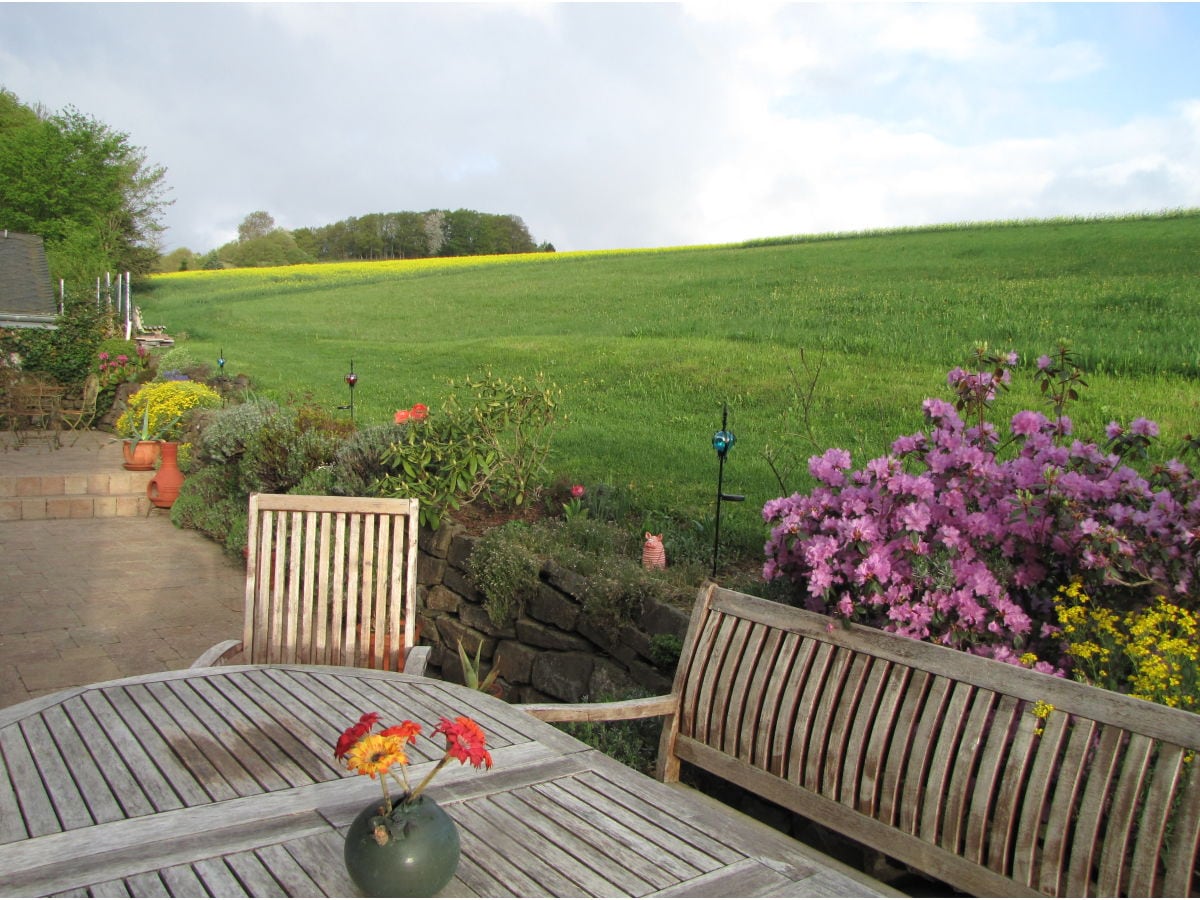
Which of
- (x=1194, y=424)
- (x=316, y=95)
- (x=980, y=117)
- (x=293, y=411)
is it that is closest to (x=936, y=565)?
(x=980, y=117)

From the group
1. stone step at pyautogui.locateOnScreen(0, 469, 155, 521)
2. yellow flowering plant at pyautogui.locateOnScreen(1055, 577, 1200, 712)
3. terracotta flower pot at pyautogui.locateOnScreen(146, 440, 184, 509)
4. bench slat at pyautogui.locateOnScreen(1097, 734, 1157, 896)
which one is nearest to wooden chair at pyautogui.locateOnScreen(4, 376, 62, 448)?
stone step at pyautogui.locateOnScreen(0, 469, 155, 521)

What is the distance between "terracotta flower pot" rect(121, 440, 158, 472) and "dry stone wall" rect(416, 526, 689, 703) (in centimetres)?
567

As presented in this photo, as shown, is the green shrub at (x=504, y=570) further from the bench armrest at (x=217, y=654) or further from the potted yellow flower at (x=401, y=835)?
the potted yellow flower at (x=401, y=835)

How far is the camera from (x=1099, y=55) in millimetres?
3578

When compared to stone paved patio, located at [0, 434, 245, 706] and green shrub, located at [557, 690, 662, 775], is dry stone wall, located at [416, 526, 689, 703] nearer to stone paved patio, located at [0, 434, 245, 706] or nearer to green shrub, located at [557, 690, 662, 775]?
green shrub, located at [557, 690, 662, 775]

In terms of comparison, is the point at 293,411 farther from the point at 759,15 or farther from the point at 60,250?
the point at 60,250

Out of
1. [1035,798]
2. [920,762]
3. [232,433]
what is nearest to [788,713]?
[920,762]

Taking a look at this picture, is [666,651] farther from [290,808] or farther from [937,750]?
[290,808]

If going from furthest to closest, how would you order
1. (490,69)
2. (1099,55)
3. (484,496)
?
(490,69) → (484,496) → (1099,55)

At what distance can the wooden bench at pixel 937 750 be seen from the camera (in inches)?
71.5

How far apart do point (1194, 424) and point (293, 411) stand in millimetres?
7009

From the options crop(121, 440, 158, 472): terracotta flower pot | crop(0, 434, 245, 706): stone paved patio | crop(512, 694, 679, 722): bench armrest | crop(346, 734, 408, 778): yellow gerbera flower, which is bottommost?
crop(0, 434, 245, 706): stone paved patio

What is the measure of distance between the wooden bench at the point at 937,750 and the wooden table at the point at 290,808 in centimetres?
36

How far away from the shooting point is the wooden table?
156 cm
